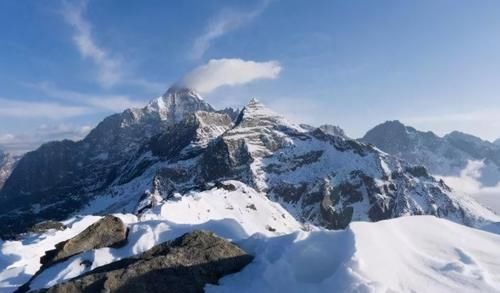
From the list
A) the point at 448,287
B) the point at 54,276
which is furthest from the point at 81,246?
the point at 448,287

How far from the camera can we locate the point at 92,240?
39.3m

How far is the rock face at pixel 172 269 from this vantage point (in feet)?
58.3

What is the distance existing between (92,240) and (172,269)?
2229 cm

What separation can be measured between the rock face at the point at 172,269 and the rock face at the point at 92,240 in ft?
54.8

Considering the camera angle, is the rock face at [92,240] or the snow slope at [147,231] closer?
the snow slope at [147,231]

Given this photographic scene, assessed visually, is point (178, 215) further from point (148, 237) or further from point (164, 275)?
point (164, 275)

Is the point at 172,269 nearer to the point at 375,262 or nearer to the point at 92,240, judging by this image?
the point at 375,262

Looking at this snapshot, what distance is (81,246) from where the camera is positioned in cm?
3734

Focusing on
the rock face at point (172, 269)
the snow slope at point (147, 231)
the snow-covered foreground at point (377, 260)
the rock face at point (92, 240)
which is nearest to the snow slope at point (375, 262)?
the snow-covered foreground at point (377, 260)

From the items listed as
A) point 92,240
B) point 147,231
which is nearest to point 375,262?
point 92,240

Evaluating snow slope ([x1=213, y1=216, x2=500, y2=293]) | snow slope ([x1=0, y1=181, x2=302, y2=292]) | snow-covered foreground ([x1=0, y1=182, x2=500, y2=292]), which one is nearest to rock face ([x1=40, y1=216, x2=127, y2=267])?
snow slope ([x1=0, y1=181, x2=302, y2=292])

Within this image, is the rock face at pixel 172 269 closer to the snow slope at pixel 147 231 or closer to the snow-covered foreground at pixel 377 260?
the snow-covered foreground at pixel 377 260

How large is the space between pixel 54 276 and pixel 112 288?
1554 centimetres

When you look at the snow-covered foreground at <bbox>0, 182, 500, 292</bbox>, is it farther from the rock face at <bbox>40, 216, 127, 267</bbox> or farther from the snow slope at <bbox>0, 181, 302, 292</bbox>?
the rock face at <bbox>40, 216, 127, 267</bbox>
